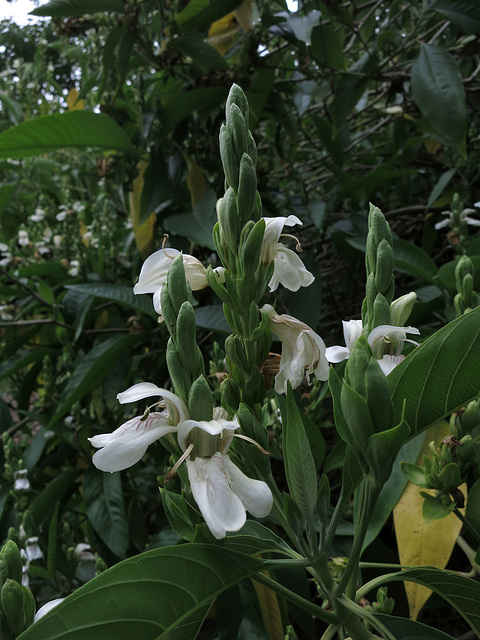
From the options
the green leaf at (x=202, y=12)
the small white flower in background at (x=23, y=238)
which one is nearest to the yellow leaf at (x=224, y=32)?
the green leaf at (x=202, y=12)

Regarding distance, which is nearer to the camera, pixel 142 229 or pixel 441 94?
pixel 441 94

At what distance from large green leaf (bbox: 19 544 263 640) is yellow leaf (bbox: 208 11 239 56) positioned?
1.67 meters

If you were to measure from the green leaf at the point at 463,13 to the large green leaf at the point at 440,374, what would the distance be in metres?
1.22

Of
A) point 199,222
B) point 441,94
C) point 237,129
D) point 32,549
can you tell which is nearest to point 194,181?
point 199,222

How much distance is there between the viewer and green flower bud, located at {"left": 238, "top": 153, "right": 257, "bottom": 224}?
0.47 m

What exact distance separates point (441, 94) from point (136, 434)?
125 centimetres

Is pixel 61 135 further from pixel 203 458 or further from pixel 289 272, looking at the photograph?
pixel 203 458

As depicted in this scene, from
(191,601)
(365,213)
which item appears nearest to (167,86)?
(365,213)

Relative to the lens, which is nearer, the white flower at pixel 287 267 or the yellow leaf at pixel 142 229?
the white flower at pixel 287 267

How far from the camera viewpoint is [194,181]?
1.56 m

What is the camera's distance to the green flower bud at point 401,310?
0.52 metres

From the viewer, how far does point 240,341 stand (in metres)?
0.50

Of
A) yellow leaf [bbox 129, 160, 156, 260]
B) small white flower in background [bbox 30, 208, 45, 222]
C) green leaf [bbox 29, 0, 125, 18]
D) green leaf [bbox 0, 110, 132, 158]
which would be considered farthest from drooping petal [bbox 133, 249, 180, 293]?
small white flower in background [bbox 30, 208, 45, 222]

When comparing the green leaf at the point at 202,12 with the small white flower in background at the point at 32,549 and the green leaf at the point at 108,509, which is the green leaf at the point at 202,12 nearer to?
the green leaf at the point at 108,509
